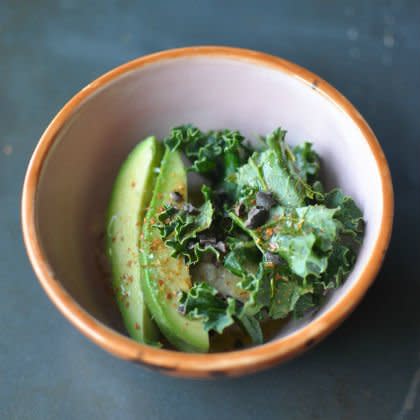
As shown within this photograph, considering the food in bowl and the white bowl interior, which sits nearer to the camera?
the food in bowl

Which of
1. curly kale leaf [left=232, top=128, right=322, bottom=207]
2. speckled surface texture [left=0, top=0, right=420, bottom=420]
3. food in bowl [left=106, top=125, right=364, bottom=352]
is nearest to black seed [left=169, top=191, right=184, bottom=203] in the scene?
food in bowl [left=106, top=125, right=364, bottom=352]

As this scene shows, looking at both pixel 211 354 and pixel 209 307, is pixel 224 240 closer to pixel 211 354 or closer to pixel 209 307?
pixel 209 307

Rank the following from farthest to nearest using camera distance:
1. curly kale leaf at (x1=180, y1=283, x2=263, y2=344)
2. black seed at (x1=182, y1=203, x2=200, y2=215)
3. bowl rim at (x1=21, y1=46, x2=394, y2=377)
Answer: black seed at (x1=182, y1=203, x2=200, y2=215)
curly kale leaf at (x1=180, y1=283, x2=263, y2=344)
bowl rim at (x1=21, y1=46, x2=394, y2=377)

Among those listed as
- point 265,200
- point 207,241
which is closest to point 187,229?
point 207,241

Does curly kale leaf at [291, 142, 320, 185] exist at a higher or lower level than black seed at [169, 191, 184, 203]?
higher

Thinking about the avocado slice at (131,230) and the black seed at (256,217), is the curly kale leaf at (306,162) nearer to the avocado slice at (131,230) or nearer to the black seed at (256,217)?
the black seed at (256,217)

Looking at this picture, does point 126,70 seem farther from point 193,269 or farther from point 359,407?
point 359,407

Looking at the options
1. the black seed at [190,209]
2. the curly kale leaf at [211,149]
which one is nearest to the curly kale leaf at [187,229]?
the black seed at [190,209]

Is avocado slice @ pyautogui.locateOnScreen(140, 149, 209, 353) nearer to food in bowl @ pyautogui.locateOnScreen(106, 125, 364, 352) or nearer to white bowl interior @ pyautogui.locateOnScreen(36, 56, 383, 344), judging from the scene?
food in bowl @ pyautogui.locateOnScreen(106, 125, 364, 352)
